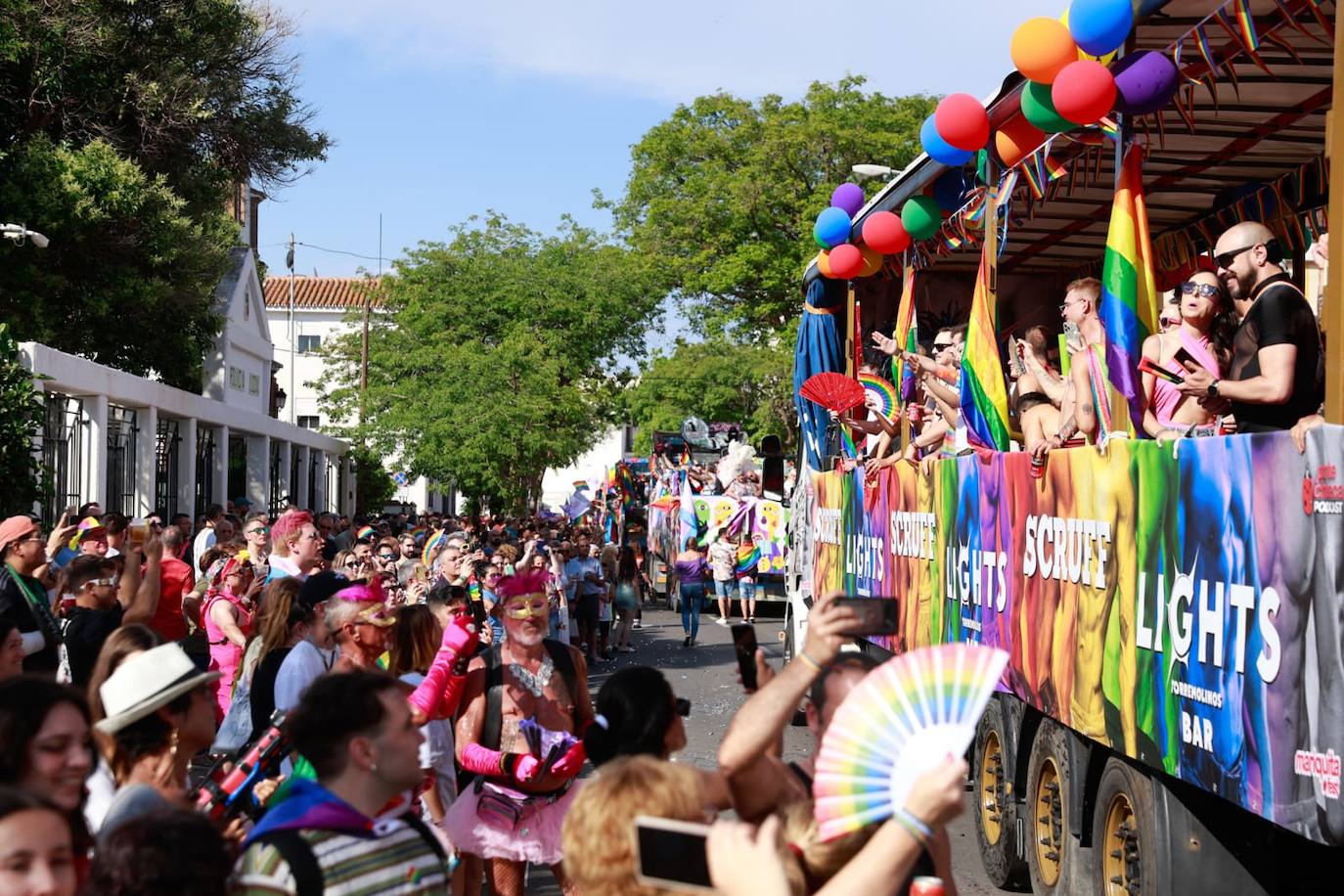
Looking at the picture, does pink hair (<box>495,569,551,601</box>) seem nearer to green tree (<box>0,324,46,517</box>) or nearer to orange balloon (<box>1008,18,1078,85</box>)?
orange balloon (<box>1008,18,1078,85</box>)

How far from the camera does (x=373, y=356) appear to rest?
40.6 metres

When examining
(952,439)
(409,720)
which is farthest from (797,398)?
(409,720)

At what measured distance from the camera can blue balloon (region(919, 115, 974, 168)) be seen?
9008 millimetres

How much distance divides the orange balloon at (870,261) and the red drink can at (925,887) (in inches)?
344

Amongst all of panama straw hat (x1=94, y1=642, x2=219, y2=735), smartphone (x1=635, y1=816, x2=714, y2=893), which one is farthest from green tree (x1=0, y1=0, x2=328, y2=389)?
smartphone (x1=635, y1=816, x2=714, y2=893)

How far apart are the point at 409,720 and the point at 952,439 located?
21.9 feet

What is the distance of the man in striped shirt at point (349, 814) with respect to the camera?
345 cm

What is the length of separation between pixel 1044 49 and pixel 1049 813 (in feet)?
12.9

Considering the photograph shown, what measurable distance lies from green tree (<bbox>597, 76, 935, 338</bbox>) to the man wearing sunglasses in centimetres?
3474

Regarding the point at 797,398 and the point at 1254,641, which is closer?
the point at 1254,641

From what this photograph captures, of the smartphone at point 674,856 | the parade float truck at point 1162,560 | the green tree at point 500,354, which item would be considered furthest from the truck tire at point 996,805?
the green tree at point 500,354

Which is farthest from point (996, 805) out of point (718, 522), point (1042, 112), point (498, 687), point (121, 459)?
point (718, 522)

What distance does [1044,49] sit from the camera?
7211 millimetres

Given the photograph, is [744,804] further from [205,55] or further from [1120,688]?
[205,55]
